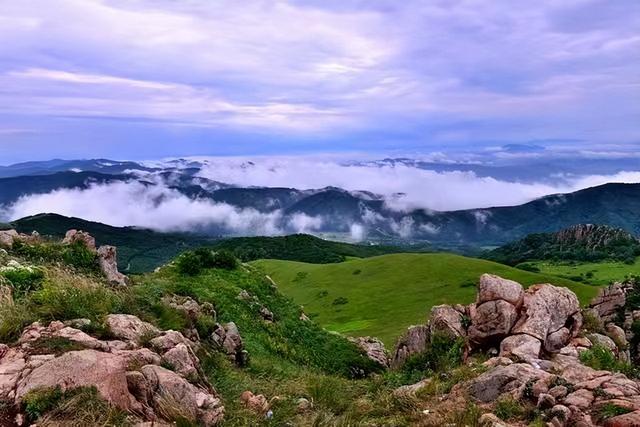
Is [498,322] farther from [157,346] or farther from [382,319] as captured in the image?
[382,319]

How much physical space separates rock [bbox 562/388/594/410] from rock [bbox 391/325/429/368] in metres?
10.5

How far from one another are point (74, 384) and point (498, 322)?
13.3 metres

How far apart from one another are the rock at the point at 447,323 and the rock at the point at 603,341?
4.27m

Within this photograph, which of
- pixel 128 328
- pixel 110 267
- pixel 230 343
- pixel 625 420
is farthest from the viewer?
pixel 110 267

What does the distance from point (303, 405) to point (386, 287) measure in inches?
2263

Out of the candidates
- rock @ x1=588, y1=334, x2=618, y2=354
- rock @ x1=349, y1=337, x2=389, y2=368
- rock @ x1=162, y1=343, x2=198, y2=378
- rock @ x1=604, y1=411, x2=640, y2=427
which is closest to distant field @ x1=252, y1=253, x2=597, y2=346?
rock @ x1=349, y1=337, x2=389, y2=368

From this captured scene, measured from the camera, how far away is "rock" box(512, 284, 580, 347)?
1664cm

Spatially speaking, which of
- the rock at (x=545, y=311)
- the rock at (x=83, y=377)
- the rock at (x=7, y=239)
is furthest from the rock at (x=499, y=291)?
the rock at (x=7, y=239)

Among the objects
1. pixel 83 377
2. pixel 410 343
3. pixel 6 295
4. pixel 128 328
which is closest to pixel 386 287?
pixel 410 343

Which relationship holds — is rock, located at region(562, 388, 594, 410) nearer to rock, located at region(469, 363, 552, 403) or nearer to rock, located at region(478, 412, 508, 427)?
rock, located at region(469, 363, 552, 403)

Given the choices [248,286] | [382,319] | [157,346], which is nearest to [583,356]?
[157,346]

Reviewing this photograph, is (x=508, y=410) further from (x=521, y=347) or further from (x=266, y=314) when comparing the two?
(x=266, y=314)

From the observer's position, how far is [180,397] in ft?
32.1

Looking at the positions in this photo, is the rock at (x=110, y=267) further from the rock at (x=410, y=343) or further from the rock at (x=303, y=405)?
the rock at (x=410, y=343)
